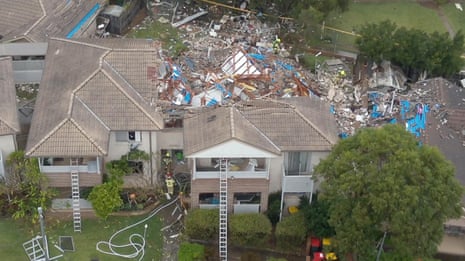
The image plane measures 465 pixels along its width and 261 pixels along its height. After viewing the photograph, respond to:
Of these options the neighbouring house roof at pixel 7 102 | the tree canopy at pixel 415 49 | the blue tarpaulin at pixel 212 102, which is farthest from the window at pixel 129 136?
the tree canopy at pixel 415 49

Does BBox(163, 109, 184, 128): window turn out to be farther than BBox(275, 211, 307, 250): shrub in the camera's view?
Yes

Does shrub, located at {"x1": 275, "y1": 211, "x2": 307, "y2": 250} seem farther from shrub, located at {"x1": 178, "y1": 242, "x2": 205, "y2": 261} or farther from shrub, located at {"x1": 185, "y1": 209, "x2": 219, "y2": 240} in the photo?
shrub, located at {"x1": 178, "y1": 242, "x2": 205, "y2": 261}

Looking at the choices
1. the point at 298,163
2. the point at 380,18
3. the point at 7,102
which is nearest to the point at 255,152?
the point at 298,163

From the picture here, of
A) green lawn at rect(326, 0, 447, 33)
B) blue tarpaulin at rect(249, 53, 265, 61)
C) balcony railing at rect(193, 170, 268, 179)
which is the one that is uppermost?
green lawn at rect(326, 0, 447, 33)

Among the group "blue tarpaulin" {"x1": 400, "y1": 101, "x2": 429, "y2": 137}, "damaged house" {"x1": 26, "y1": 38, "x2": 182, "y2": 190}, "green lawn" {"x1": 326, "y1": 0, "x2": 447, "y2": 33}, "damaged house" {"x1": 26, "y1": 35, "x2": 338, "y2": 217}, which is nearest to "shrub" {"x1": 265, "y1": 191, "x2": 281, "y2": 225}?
"damaged house" {"x1": 26, "y1": 35, "x2": 338, "y2": 217}

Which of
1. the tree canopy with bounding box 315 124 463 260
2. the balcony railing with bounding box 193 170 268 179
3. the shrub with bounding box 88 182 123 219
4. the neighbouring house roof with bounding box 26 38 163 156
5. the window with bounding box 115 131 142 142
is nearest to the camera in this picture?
the tree canopy with bounding box 315 124 463 260

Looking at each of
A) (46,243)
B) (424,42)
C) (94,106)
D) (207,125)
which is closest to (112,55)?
(94,106)
